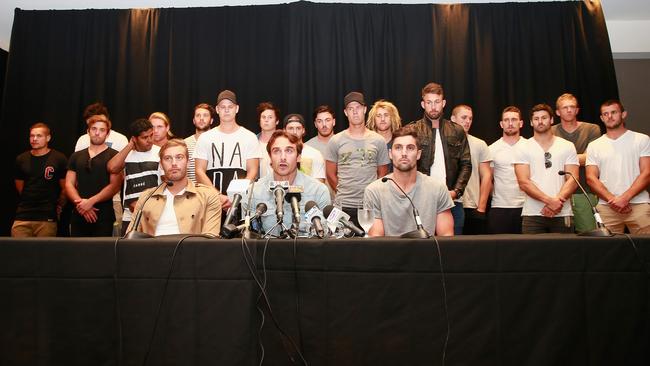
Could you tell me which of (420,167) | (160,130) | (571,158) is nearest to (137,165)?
(160,130)

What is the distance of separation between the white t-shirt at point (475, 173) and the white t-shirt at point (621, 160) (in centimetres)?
93

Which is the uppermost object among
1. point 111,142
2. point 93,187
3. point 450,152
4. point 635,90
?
point 635,90

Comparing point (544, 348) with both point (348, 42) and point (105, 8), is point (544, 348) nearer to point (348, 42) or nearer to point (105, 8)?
point (348, 42)

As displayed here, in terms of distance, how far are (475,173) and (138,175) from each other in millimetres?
3196

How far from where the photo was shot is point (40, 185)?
17.3 feet

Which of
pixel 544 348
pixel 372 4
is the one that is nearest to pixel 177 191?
pixel 544 348

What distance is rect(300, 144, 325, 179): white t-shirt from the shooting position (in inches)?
187

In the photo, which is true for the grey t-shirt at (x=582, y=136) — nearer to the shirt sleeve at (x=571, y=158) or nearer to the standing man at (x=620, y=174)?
the standing man at (x=620, y=174)

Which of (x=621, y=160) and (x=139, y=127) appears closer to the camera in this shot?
(x=621, y=160)

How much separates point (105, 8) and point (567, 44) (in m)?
5.72

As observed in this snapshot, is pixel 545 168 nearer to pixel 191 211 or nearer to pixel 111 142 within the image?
pixel 191 211

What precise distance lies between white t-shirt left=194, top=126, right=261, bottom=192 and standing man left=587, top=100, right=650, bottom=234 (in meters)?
3.12

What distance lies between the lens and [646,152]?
4.66 metres

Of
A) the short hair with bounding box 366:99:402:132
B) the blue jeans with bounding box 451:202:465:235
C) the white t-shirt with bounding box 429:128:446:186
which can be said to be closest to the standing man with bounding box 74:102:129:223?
the short hair with bounding box 366:99:402:132
